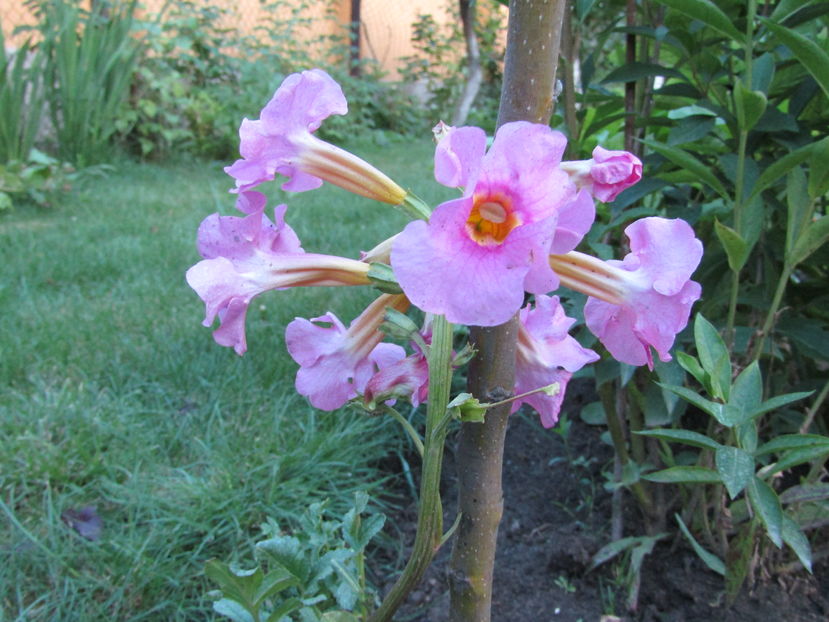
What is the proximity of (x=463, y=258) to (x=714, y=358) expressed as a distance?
476 millimetres

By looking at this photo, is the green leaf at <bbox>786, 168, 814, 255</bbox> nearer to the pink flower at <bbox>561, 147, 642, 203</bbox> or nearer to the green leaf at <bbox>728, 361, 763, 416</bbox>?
the green leaf at <bbox>728, 361, 763, 416</bbox>

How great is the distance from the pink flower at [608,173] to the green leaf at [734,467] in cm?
37

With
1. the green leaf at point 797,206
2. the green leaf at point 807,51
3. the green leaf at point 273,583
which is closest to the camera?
the green leaf at point 273,583

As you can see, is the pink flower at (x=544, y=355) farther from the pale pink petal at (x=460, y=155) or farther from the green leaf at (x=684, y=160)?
the green leaf at (x=684, y=160)

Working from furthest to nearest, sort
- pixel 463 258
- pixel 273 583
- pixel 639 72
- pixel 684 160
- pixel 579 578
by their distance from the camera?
pixel 579 578, pixel 639 72, pixel 684 160, pixel 273 583, pixel 463 258

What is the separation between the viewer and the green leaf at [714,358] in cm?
85

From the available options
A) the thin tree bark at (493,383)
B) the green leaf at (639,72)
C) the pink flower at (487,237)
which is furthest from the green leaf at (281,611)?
the green leaf at (639,72)

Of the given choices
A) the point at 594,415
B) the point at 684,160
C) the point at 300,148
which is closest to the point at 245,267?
the point at 300,148

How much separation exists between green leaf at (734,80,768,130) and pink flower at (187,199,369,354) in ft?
1.84

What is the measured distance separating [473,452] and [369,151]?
5.59 metres

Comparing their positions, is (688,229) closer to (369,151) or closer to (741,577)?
(741,577)

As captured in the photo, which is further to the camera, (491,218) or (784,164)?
(784,164)

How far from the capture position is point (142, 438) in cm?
161

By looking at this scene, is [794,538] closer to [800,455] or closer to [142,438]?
[800,455]
